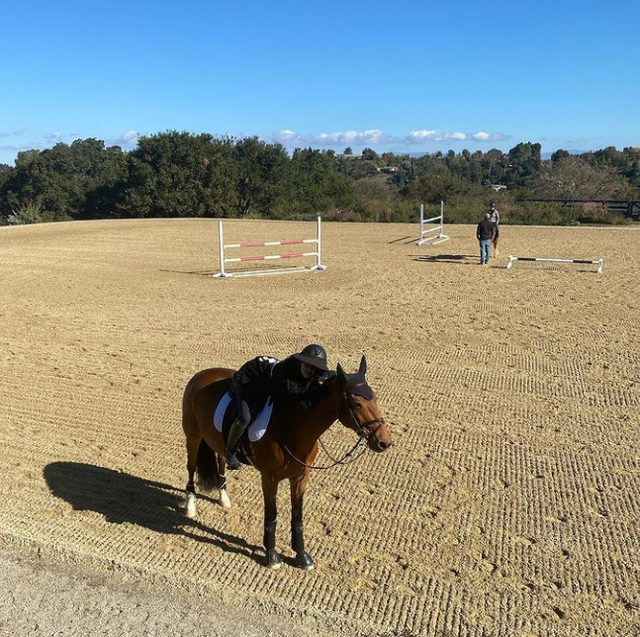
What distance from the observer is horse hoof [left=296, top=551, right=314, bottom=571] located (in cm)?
430

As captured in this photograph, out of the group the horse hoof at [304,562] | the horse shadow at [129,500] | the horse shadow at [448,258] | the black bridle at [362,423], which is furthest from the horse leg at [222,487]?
the horse shadow at [448,258]

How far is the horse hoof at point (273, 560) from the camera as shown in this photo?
170 inches

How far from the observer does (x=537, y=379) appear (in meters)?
8.41

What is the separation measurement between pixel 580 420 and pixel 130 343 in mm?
7217

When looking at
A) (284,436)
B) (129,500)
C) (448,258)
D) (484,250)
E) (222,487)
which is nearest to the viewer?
(284,436)

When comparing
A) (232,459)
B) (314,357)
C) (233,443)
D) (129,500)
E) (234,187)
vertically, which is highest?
(234,187)

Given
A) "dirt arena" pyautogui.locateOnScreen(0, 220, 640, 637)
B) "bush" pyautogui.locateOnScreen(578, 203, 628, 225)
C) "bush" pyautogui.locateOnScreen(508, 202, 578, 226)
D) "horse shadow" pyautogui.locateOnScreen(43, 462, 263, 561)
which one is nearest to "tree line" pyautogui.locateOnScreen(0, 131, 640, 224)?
"bush" pyautogui.locateOnScreen(508, 202, 578, 226)

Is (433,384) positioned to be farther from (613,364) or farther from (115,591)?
(115,591)

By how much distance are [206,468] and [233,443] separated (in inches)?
36.4

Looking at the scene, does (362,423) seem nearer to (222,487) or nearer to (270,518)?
(270,518)

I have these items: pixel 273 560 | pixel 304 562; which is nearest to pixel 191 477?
pixel 273 560

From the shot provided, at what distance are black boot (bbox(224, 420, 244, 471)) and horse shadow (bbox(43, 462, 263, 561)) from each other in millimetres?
730

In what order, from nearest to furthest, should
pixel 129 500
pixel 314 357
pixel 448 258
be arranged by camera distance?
pixel 314 357 → pixel 129 500 → pixel 448 258

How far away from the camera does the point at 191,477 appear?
16.6 ft
